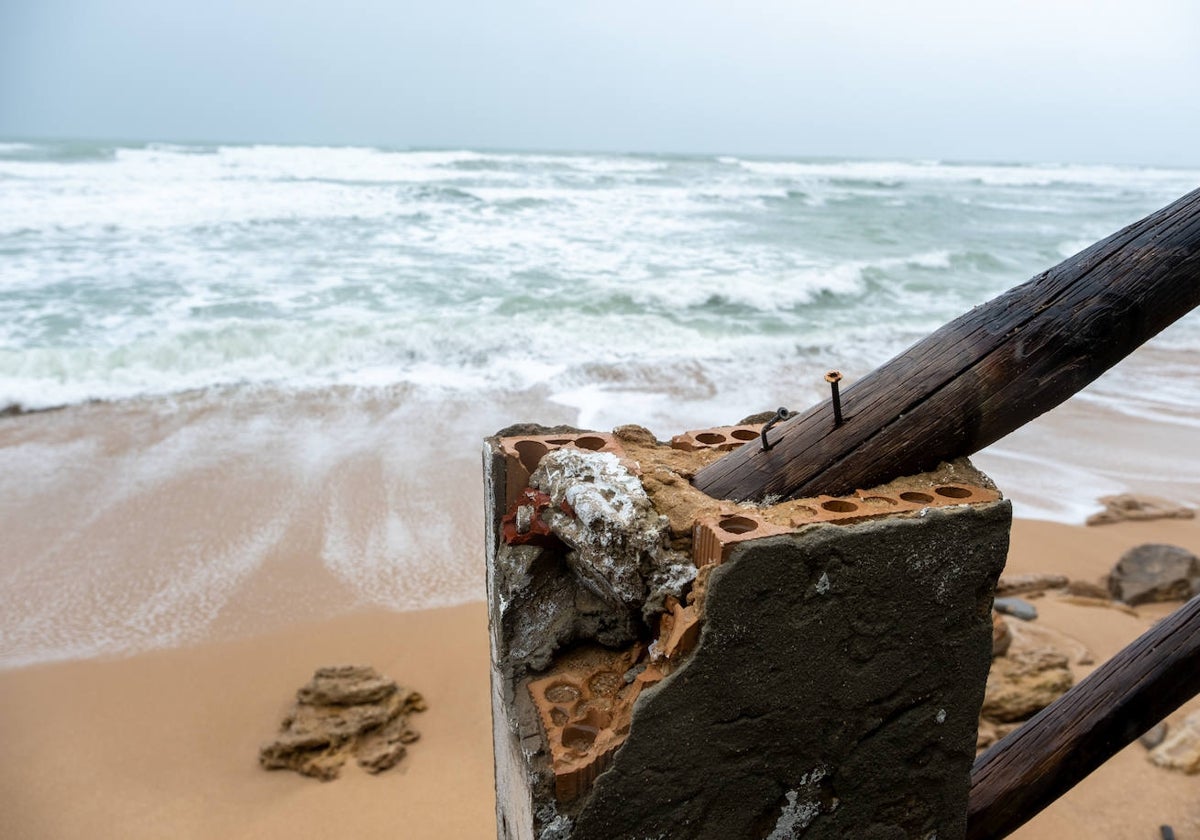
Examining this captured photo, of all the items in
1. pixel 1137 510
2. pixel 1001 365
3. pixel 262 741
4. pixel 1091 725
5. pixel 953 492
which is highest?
pixel 1001 365

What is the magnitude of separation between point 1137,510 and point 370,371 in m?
7.20

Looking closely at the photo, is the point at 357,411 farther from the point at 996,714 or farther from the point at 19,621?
the point at 996,714

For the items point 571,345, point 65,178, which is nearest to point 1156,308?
point 571,345

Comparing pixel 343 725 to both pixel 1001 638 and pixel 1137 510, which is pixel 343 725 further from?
pixel 1137 510

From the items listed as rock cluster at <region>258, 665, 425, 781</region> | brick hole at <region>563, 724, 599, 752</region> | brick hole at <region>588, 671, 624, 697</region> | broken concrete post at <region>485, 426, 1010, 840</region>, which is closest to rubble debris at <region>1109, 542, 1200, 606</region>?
broken concrete post at <region>485, 426, 1010, 840</region>

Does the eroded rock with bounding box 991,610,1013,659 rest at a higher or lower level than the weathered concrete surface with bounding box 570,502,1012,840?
lower

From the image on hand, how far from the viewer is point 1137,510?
6375mm

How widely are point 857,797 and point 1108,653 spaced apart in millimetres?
3540

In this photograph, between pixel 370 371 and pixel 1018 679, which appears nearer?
pixel 1018 679

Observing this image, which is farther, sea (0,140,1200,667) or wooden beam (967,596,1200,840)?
sea (0,140,1200,667)

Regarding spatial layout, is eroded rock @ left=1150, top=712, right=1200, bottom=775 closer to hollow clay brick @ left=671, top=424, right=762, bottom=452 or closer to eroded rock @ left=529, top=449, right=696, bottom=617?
hollow clay brick @ left=671, top=424, right=762, bottom=452

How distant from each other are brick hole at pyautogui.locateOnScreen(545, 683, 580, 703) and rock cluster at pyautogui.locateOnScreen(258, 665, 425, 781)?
2354mm

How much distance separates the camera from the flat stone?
501 centimetres

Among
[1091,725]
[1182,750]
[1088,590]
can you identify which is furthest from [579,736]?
[1088,590]
